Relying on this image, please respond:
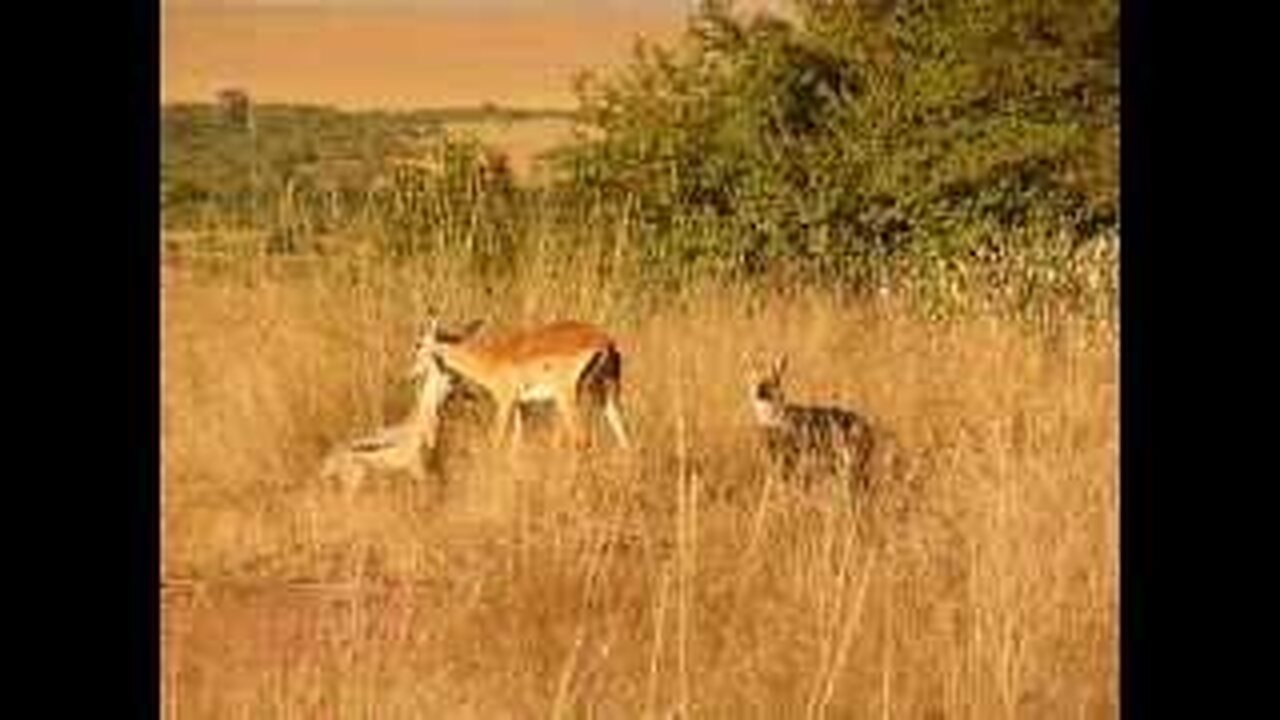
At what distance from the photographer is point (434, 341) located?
338cm

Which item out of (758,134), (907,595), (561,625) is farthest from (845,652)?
(758,134)

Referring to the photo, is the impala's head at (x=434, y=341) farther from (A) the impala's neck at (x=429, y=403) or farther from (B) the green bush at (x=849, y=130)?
(B) the green bush at (x=849, y=130)

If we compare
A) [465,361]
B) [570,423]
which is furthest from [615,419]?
[465,361]

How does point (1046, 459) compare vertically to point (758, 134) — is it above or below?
below

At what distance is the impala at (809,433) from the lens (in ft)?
11.0

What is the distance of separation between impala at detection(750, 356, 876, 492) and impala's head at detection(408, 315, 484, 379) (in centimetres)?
34

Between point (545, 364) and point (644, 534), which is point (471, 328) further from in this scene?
point (644, 534)

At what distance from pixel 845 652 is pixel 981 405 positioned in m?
0.34

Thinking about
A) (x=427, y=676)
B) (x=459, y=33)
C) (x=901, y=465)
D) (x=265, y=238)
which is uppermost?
(x=459, y=33)

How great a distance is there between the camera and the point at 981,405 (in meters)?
3.39

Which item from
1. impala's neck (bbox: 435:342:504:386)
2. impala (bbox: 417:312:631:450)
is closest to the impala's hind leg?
impala (bbox: 417:312:631:450)

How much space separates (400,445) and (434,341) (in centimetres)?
13

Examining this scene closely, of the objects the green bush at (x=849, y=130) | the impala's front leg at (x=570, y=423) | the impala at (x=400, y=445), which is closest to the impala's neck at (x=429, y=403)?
the impala at (x=400, y=445)

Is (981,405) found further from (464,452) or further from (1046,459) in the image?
(464,452)
